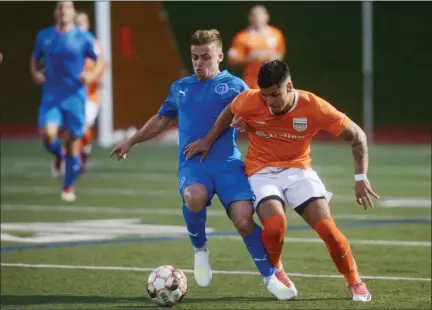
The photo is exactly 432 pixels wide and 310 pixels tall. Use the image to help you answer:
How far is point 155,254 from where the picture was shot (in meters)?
9.59

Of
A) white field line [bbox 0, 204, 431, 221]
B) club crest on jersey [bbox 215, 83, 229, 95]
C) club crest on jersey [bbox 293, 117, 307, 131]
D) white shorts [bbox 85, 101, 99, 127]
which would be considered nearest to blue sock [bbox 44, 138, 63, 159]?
white field line [bbox 0, 204, 431, 221]

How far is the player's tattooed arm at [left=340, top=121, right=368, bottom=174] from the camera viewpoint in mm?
7281

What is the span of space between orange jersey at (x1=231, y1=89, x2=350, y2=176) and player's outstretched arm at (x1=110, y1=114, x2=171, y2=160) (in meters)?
0.70

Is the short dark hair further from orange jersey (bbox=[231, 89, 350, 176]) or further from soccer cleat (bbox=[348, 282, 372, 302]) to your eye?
soccer cleat (bbox=[348, 282, 372, 302])

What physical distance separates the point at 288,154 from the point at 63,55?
23.2 feet

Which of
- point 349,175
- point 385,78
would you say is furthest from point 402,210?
point 385,78

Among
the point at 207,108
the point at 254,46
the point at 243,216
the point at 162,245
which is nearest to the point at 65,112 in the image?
the point at 162,245

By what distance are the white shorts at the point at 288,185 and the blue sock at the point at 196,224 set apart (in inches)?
18.0

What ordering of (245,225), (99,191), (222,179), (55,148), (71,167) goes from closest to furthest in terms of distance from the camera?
(245,225) < (222,179) < (71,167) < (55,148) < (99,191)

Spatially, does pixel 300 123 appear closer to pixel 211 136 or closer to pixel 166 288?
pixel 211 136

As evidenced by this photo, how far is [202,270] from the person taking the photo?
786 cm

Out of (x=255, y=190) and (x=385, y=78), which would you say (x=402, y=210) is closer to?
(x=255, y=190)

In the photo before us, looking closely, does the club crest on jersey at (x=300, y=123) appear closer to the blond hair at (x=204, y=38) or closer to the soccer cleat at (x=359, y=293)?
the blond hair at (x=204, y=38)

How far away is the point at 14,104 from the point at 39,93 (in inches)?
24.1
